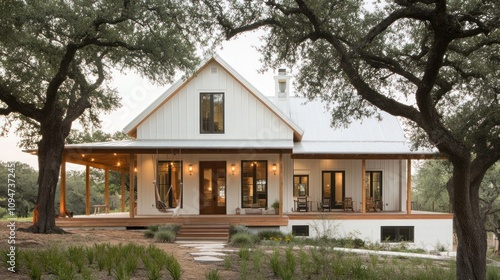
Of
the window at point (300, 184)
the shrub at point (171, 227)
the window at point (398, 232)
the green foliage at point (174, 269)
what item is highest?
the window at point (300, 184)

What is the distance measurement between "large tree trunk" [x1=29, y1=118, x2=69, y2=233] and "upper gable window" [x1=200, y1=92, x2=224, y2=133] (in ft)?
20.5

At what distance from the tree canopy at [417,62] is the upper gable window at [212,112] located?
8.17 meters

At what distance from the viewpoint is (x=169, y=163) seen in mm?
22703

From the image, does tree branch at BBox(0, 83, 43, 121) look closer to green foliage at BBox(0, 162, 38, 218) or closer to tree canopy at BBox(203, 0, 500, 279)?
tree canopy at BBox(203, 0, 500, 279)

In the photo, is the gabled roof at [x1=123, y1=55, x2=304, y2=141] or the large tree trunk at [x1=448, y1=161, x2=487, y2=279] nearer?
the large tree trunk at [x1=448, y1=161, x2=487, y2=279]

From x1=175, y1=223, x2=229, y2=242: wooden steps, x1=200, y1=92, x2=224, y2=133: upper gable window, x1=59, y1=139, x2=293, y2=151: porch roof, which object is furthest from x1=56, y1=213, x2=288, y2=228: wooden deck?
x1=200, y1=92, x2=224, y2=133: upper gable window

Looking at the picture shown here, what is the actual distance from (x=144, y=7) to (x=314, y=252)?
277 inches

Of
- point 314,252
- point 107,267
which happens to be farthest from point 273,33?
point 107,267

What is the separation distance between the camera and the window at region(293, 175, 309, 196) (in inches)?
989

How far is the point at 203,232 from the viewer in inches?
747

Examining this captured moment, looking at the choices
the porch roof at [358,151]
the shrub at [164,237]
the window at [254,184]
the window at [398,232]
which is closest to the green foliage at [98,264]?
the shrub at [164,237]

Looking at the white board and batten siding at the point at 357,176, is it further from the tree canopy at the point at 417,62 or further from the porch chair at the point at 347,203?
the tree canopy at the point at 417,62

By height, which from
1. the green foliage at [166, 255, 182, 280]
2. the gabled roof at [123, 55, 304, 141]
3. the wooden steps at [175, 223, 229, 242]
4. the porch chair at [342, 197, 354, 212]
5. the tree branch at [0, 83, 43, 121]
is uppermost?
the gabled roof at [123, 55, 304, 141]

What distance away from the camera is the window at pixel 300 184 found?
2511cm
